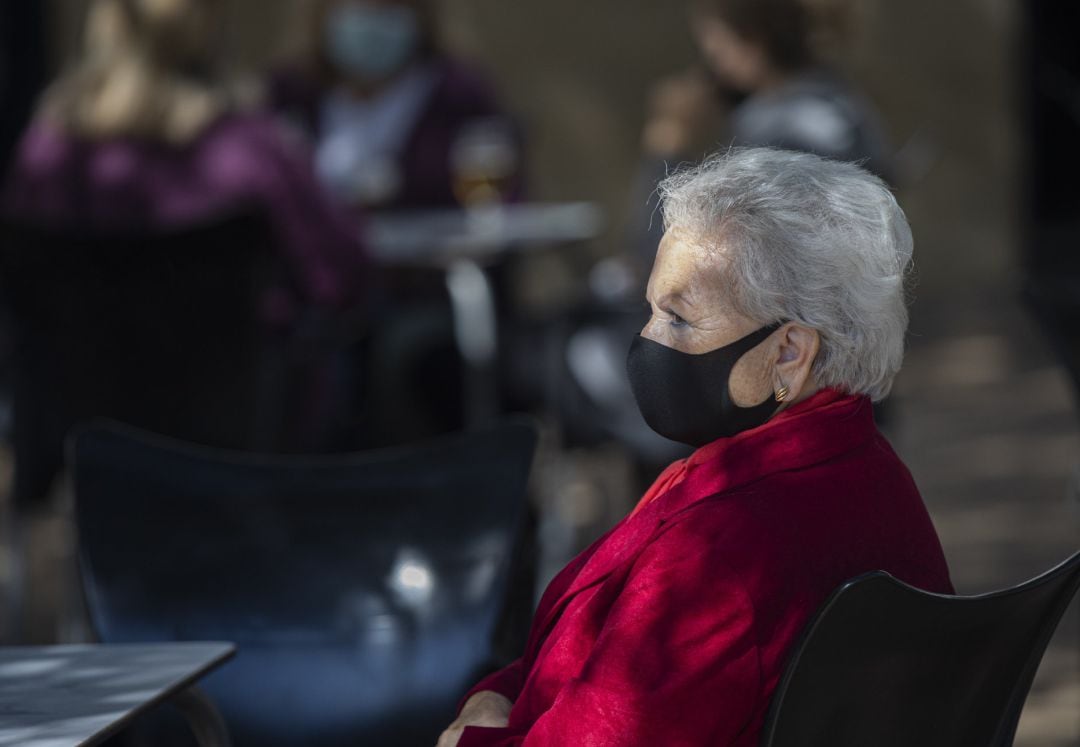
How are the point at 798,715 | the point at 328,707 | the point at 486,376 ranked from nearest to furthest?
the point at 798,715 < the point at 328,707 < the point at 486,376

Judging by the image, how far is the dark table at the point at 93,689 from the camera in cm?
145

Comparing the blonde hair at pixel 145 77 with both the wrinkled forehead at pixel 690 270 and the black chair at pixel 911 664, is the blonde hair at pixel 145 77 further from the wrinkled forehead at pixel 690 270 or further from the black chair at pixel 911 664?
the black chair at pixel 911 664

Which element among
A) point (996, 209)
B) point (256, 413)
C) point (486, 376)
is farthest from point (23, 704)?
point (996, 209)

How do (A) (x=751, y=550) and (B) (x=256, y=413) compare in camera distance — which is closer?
(A) (x=751, y=550)

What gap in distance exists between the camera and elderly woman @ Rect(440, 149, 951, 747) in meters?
1.40

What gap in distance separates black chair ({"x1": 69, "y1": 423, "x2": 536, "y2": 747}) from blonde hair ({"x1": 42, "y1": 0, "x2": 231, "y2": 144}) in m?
1.60

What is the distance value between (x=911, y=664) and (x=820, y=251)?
0.37 metres

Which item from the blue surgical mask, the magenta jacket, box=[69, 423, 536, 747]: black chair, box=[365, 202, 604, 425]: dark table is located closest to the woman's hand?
Result: box=[69, 423, 536, 747]: black chair

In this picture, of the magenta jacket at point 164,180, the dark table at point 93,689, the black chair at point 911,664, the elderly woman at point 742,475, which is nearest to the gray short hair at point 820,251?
the elderly woman at point 742,475

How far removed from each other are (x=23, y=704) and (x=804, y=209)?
33.3 inches

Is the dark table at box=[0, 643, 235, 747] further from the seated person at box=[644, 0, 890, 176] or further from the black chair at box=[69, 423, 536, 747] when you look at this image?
the seated person at box=[644, 0, 890, 176]

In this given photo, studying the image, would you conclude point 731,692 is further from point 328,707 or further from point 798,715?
point 328,707

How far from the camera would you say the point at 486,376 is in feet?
14.4

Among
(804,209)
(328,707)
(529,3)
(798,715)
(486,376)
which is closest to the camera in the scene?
(798,715)
